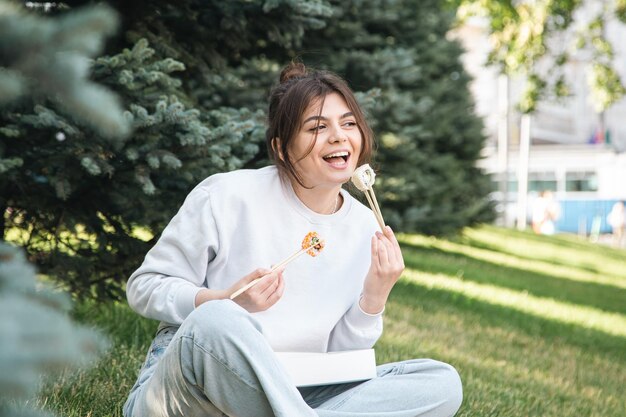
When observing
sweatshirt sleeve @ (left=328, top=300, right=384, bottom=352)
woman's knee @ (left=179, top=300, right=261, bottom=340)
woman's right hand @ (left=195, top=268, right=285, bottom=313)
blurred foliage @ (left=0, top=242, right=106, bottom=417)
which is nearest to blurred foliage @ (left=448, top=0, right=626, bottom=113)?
sweatshirt sleeve @ (left=328, top=300, right=384, bottom=352)

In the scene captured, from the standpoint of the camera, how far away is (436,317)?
6117mm

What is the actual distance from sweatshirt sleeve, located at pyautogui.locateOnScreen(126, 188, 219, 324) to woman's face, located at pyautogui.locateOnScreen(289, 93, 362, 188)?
0.30 m

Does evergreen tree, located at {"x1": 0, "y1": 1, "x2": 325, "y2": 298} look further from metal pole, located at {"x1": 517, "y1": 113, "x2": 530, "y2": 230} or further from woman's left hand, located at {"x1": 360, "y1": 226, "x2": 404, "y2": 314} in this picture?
metal pole, located at {"x1": 517, "y1": 113, "x2": 530, "y2": 230}

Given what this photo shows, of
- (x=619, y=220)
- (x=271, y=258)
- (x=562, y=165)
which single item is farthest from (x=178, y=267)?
(x=562, y=165)

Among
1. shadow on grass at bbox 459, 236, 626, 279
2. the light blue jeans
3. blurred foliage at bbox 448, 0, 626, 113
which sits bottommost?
shadow on grass at bbox 459, 236, 626, 279

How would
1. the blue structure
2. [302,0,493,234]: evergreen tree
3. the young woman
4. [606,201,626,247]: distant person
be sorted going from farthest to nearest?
the blue structure, [606,201,626,247]: distant person, [302,0,493,234]: evergreen tree, the young woman

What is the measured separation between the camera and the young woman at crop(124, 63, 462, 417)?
2.24 meters

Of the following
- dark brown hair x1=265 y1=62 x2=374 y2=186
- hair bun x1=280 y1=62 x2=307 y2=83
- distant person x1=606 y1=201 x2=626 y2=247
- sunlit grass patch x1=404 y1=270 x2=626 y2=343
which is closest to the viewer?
dark brown hair x1=265 y1=62 x2=374 y2=186

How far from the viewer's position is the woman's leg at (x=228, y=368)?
188 centimetres

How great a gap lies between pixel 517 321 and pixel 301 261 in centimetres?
459

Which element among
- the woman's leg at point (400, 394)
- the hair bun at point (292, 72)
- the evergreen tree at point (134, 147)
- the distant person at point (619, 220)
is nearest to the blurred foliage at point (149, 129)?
the evergreen tree at point (134, 147)

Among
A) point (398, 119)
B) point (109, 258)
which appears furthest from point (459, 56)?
point (109, 258)

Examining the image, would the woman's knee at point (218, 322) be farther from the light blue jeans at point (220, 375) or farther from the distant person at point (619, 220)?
the distant person at point (619, 220)

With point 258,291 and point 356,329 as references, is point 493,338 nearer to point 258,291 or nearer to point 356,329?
point 356,329
